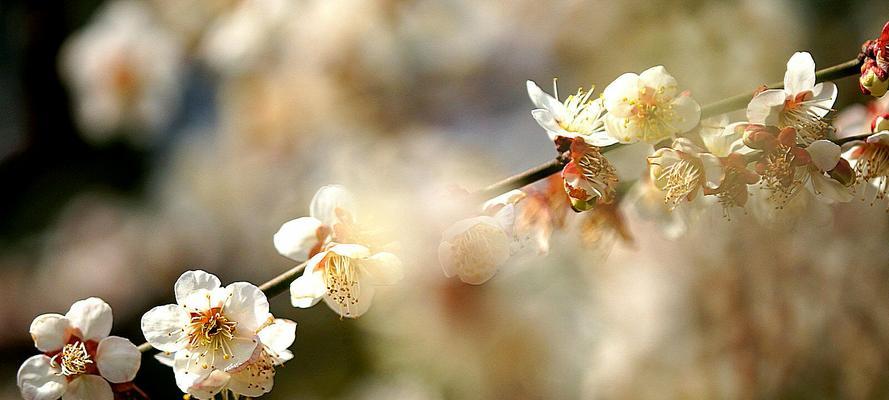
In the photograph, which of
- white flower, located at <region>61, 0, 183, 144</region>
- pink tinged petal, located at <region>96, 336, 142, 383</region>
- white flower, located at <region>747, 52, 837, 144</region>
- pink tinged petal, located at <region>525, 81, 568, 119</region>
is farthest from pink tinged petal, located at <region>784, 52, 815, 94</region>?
white flower, located at <region>61, 0, 183, 144</region>

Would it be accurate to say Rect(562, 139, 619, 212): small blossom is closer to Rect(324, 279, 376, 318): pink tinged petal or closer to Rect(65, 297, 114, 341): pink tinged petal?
Rect(324, 279, 376, 318): pink tinged petal

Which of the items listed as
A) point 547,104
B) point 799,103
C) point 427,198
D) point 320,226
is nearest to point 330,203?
point 320,226

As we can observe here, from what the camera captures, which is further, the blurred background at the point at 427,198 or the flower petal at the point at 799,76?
the blurred background at the point at 427,198

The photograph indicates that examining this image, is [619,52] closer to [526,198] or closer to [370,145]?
[370,145]

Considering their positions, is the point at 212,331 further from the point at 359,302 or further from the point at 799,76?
the point at 799,76

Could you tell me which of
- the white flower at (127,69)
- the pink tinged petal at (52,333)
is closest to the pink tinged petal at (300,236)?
the pink tinged petal at (52,333)

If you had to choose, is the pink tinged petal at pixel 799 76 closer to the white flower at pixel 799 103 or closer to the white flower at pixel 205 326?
the white flower at pixel 799 103
